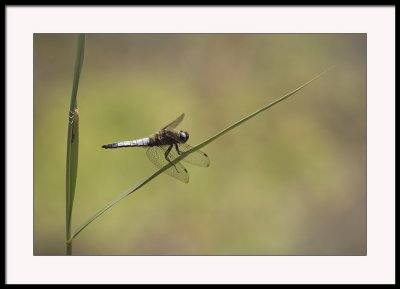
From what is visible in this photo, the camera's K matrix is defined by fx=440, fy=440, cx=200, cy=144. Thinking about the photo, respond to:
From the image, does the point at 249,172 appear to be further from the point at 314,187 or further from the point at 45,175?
the point at 45,175

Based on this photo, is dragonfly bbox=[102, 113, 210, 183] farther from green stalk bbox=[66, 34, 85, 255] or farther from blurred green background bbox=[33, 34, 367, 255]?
blurred green background bbox=[33, 34, 367, 255]

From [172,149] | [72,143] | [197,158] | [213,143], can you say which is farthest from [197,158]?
[213,143]

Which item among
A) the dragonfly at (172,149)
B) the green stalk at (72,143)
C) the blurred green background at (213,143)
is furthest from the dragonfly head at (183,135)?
the blurred green background at (213,143)

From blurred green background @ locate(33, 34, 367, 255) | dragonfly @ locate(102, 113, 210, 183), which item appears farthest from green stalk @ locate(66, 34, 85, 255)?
blurred green background @ locate(33, 34, 367, 255)

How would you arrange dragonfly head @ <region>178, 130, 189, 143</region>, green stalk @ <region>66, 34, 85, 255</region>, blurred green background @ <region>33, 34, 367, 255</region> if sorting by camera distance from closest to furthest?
green stalk @ <region>66, 34, 85, 255</region> → dragonfly head @ <region>178, 130, 189, 143</region> → blurred green background @ <region>33, 34, 367, 255</region>

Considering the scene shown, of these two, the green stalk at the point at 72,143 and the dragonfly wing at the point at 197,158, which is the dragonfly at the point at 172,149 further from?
the green stalk at the point at 72,143

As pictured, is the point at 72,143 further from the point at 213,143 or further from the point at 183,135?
the point at 213,143
